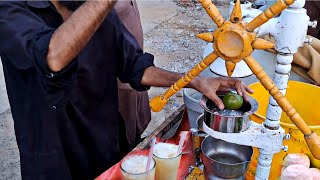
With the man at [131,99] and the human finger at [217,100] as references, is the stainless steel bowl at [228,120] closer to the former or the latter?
the human finger at [217,100]

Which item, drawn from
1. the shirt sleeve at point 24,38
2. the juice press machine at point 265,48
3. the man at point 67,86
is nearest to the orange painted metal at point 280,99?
the juice press machine at point 265,48

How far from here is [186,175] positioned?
1588mm

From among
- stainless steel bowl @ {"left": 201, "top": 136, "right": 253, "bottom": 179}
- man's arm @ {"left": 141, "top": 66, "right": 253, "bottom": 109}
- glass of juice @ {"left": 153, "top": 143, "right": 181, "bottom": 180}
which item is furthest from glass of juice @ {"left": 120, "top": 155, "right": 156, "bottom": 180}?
man's arm @ {"left": 141, "top": 66, "right": 253, "bottom": 109}

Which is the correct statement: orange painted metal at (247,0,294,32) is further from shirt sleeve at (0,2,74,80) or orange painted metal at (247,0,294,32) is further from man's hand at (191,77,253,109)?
shirt sleeve at (0,2,74,80)

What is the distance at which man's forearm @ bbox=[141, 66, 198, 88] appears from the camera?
1.63m

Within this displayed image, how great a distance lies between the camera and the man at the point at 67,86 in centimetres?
137

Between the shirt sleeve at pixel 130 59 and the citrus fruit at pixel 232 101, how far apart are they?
0.48 metres

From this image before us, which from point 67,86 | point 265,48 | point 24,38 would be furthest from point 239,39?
point 24,38

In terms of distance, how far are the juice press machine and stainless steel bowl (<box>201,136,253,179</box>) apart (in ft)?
0.25

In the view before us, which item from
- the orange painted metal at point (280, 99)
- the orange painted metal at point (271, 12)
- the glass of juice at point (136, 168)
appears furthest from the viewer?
the glass of juice at point (136, 168)

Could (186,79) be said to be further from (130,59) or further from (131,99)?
(131,99)

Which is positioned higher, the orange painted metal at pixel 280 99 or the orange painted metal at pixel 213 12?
the orange painted metal at pixel 213 12

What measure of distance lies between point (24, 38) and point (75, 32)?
22 cm

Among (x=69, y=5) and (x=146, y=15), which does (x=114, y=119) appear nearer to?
(x=69, y=5)
